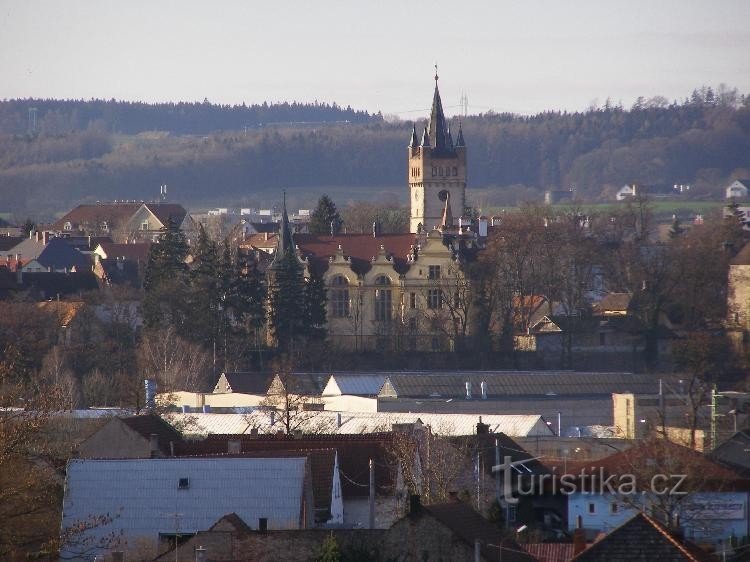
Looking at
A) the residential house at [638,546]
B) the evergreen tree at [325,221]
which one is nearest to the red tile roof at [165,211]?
the evergreen tree at [325,221]

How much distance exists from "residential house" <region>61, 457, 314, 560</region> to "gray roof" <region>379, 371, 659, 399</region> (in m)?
31.3

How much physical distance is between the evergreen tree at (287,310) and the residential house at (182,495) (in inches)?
1771

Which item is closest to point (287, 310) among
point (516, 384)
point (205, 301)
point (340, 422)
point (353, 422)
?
point (205, 301)

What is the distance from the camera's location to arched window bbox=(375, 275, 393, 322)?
89625 millimetres

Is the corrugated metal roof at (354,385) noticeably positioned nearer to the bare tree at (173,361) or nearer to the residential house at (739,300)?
the bare tree at (173,361)

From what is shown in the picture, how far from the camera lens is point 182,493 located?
125 ft

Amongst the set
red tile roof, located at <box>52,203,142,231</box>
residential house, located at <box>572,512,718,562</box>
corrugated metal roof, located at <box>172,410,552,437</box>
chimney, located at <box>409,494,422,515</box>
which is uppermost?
residential house, located at <box>572,512,718,562</box>

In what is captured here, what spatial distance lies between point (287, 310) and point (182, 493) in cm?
4669

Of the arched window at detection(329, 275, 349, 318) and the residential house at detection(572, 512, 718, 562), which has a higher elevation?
the residential house at detection(572, 512, 718, 562)

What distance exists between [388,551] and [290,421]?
23.9 meters

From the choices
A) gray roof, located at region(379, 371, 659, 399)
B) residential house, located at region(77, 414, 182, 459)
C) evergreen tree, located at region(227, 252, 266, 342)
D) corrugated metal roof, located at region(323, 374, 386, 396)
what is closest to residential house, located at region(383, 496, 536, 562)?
residential house, located at region(77, 414, 182, 459)

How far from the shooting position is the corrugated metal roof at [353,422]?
2208 inches

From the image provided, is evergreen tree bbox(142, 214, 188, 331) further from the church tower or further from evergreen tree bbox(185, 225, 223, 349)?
the church tower

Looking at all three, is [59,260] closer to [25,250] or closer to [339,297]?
[25,250]
